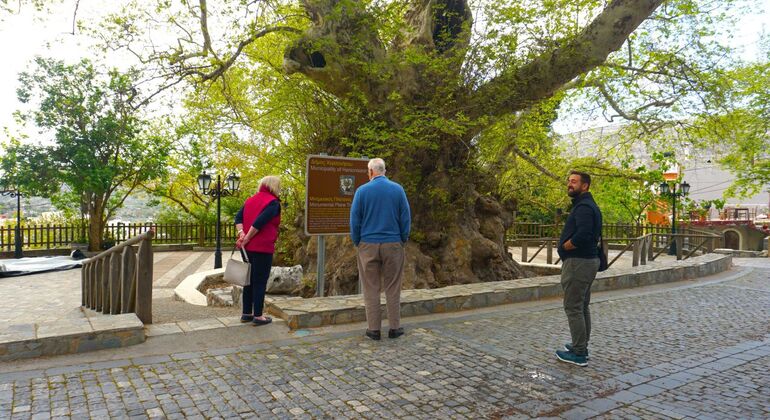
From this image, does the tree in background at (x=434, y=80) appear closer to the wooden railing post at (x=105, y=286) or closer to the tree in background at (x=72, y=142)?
the wooden railing post at (x=105, y=286)

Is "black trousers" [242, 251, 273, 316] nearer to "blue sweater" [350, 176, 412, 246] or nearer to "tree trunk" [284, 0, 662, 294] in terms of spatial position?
"blue sweater" [350, 176, 412, 246]

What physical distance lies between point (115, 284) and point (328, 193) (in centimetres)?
287

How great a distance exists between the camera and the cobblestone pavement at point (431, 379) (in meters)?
3.34

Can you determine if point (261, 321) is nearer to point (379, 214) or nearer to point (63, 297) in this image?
point (379, 214)

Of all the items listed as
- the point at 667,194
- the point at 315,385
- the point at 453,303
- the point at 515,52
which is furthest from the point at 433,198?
the point at 667,194

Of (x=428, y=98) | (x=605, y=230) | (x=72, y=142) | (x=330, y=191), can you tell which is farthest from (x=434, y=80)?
(x=605, y=230)

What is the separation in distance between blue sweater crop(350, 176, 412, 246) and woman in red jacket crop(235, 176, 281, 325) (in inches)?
36.3

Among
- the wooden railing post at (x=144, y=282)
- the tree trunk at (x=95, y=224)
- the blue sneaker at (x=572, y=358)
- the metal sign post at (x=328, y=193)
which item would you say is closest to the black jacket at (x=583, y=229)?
the blue sneaker at (x=572, y=358)

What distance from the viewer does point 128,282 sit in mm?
5676

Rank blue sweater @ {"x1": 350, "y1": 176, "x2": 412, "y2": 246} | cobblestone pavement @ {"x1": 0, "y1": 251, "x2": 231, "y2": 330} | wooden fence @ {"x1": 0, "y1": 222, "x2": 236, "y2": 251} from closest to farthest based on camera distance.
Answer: blue sweater @ {"x1": 350, "y1": 176, "x2": 412, "y2": 246}
cobblestone pavement @ {"x1": 0, "y1": 251, "x2": 231, "y2": 330}
wooden fence @ {"x1": 0, "y1": 222, "x2": 236, "y2": 251}

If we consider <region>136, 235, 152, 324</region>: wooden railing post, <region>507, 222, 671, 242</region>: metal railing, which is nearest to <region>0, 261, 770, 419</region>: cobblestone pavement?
<region>136, 235, 152, 324</region>: wooden railing post

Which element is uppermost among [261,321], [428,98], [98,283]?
[428,98]

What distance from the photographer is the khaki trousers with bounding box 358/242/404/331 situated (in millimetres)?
5051

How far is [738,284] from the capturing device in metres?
10.1
